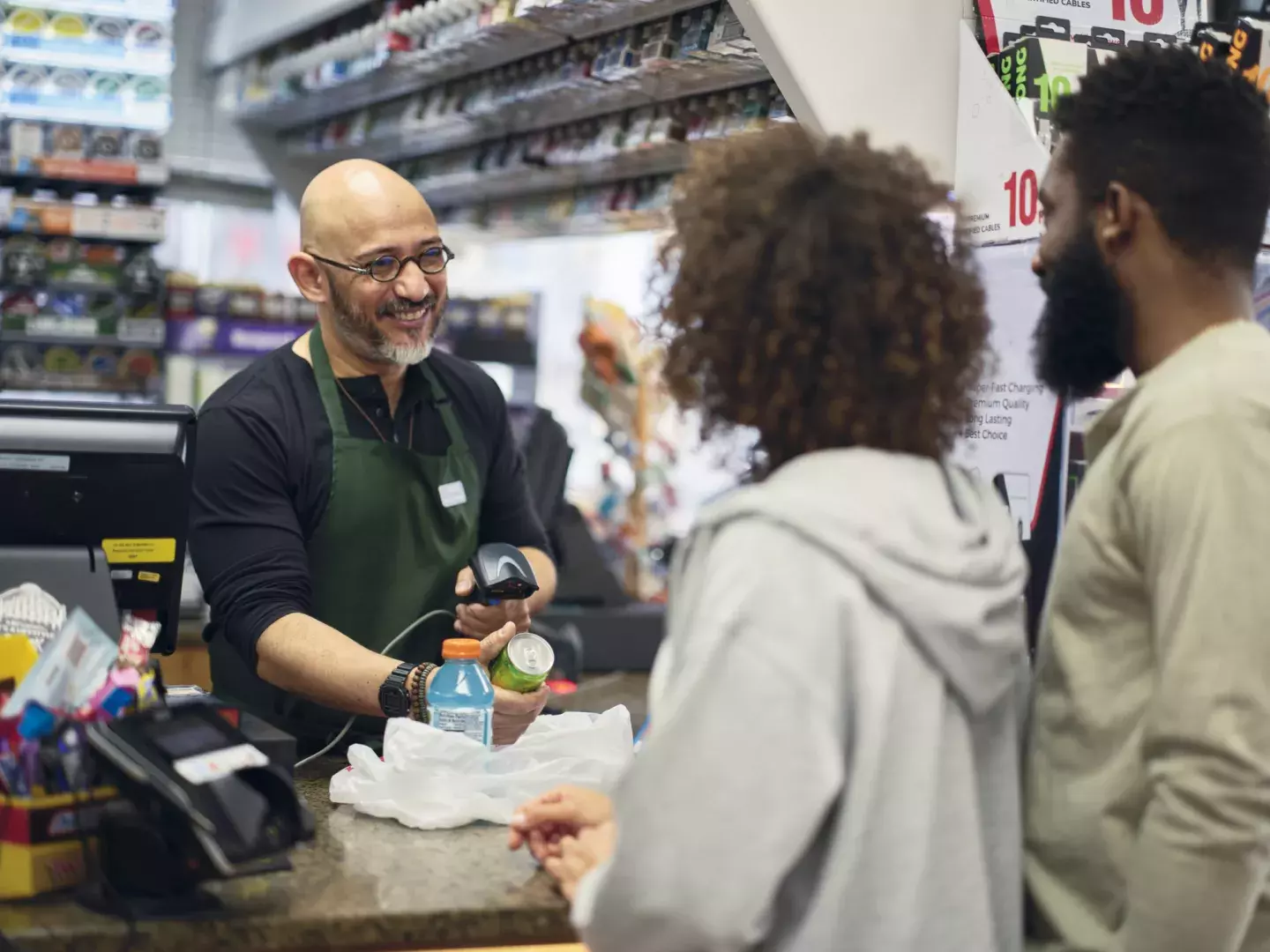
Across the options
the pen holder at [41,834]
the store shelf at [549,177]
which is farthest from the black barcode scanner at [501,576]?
the store shelf at [549,177]

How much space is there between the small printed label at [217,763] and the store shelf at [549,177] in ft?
8.18

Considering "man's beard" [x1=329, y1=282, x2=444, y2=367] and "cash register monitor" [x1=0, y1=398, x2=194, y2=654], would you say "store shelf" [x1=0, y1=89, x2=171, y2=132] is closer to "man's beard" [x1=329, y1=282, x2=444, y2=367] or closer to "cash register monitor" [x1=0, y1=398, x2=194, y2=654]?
"man's beard" [x1=329, y1=282, x2=444, y2=367]

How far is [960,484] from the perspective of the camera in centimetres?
133

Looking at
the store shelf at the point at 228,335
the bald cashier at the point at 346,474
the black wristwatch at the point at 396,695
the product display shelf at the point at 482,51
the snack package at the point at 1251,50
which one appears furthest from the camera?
the store shelf at the point at 228,335

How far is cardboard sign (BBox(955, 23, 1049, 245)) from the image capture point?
2541 mm

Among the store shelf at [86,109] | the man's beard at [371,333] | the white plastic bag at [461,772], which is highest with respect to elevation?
the store shelf at [86,109]

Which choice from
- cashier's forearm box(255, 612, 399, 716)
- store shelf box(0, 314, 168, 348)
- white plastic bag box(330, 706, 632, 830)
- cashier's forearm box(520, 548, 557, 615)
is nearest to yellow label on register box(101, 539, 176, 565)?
cashier's forearm box(255, 612, 399, 716)

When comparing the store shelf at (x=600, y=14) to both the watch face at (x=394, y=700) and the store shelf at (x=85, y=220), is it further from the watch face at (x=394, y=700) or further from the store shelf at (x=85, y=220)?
the store shelf at (x=85, y=220)

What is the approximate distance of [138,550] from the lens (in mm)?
2051

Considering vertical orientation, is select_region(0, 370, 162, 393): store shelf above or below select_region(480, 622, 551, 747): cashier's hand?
above

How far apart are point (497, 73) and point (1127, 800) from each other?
351cm

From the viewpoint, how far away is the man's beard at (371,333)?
261 cm

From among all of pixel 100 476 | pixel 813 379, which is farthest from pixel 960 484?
pixel 100 476

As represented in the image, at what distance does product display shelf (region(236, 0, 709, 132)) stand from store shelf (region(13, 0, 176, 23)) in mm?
646
